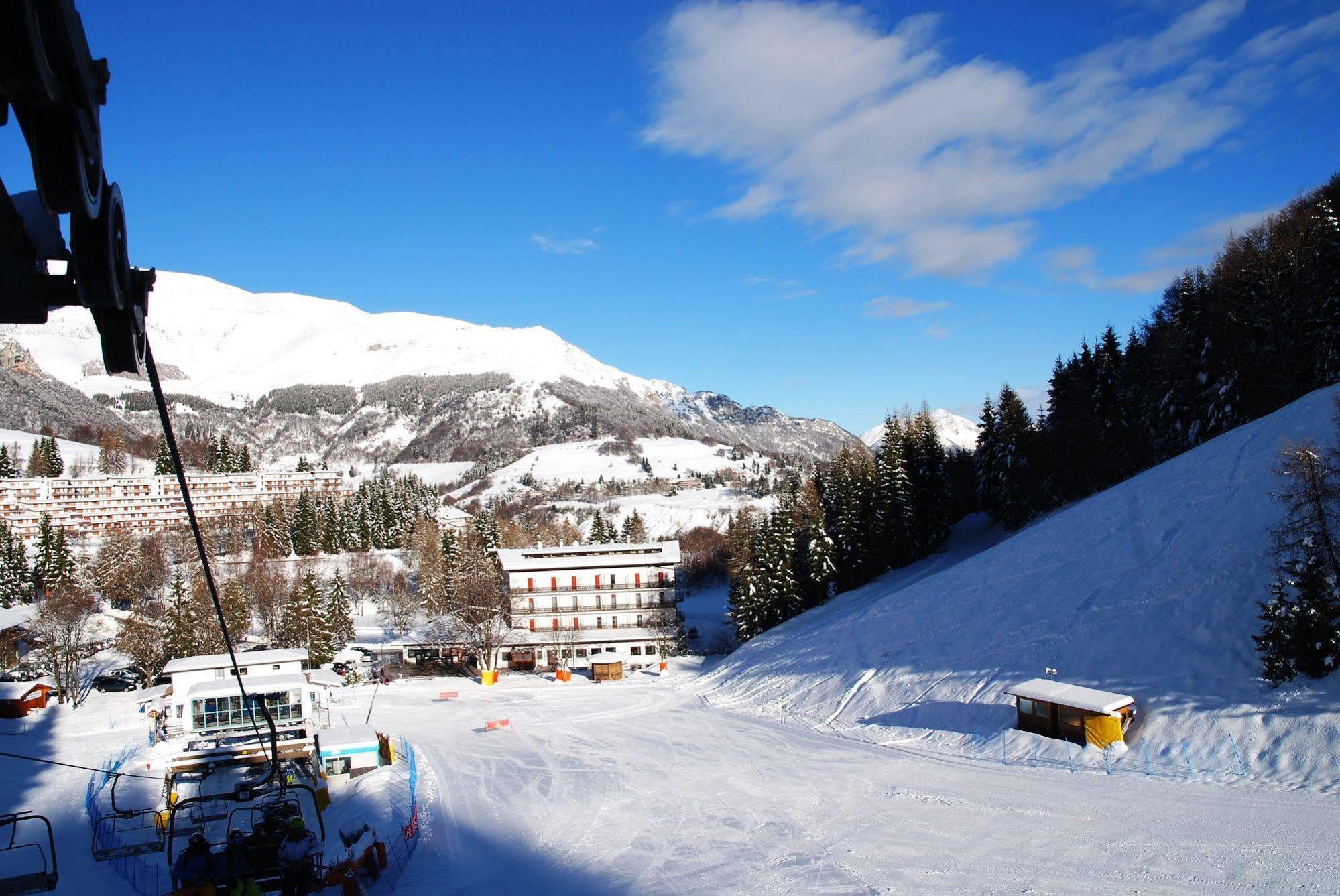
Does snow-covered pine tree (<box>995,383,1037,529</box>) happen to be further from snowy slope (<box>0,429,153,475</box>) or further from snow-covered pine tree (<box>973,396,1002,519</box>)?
snowy slope (<box>0,429,153,475</box>)

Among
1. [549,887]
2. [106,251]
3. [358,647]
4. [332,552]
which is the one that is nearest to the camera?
[106,251]

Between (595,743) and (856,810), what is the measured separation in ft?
42.9

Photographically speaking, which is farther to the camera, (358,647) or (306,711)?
(358,647)

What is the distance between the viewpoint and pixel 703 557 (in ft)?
364

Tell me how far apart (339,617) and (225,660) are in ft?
71.6

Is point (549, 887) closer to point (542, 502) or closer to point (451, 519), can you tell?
point (451, 519)

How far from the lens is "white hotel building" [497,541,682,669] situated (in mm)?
56344

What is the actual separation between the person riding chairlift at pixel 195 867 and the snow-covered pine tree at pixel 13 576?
234 feet

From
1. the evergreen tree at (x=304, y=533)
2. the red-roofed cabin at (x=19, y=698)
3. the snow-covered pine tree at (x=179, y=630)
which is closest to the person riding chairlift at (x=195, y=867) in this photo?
the red-roofed cabin at (x=19, y=698)

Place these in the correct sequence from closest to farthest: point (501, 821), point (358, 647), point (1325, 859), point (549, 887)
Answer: point (1325, 859) < point (549, 887) < point (501, 821) < point (358, 647)

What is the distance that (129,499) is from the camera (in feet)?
378

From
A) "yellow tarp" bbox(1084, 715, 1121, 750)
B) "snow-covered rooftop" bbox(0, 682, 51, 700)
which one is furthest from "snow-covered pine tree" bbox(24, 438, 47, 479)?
"yellow tarp" bbox(1084, 715, 1121, 750)

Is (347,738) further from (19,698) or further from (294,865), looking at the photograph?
(19,698)

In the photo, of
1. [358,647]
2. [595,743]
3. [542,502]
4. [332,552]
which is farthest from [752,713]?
[542,502]
